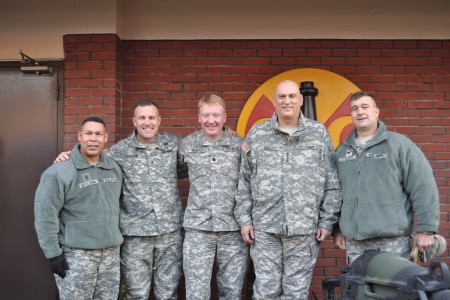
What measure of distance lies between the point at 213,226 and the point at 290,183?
61 centimetres

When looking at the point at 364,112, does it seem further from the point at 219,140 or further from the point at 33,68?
the point at 33,68

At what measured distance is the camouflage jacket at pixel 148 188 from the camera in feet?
11.3

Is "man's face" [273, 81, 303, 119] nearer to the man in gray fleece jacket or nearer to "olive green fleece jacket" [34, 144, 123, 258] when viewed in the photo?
the man in gray fleece jacket

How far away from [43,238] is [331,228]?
1.86 m

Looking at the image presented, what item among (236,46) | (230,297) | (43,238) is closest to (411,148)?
(230,297)

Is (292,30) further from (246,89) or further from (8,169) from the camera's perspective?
(8,169)

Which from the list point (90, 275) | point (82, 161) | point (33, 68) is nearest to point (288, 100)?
point (82, 161)

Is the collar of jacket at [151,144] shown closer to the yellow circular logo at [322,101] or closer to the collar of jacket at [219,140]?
the collar of jacket at [219,140]

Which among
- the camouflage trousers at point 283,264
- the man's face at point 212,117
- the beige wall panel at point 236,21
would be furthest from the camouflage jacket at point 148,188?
the beige wall panel at point 236,21

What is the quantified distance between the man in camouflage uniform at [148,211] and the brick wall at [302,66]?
786 mm

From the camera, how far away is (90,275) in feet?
10.5

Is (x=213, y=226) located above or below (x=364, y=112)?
below

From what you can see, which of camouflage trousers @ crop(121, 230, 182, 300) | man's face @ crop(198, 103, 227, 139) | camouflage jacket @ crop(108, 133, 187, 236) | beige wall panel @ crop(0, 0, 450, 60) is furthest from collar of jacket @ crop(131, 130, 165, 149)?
beige wall panel @ crop(0, 0, 450, 60)

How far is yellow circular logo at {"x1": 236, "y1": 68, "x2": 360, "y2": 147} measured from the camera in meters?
4.32
